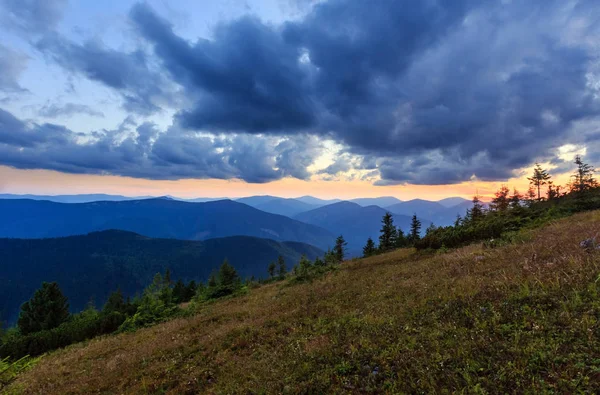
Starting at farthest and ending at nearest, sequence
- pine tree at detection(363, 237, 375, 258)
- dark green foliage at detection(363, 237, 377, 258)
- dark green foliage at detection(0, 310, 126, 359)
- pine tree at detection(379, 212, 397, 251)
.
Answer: pine tree at detection(379, 212, 397, 251), pine tree at detection(363, 237, 375, 258), dark green foliage at detection(363, 237, 377, 258), dark green foliage at detection(0, 310, 126, 359)

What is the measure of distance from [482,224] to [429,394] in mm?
21307

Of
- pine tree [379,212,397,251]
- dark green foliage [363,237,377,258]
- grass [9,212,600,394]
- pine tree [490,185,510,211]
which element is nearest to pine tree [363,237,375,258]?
dark green foliage [363,237,377,258]

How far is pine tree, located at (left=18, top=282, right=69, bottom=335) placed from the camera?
40.5 metres

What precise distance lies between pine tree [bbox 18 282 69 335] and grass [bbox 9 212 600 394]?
3943 centimetres

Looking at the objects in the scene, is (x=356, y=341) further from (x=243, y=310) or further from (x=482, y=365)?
(x=243, y=310)

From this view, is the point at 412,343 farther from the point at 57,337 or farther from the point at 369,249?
the point at 369,249

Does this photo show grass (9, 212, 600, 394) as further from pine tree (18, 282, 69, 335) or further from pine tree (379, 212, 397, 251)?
pine tree (379, 212, 397, 251)

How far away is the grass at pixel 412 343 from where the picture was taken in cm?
495

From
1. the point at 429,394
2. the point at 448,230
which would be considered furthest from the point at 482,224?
the point at 429,394

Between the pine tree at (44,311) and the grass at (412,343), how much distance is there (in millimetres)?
39430

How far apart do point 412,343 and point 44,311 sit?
58392 mm

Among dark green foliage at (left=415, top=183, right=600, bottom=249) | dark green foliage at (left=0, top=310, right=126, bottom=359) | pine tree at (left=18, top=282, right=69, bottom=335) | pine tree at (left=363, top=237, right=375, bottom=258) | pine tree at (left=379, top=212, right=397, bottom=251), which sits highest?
dark green foliage at (left=415, top=183, right=600, bottom=249)

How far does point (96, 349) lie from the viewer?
50.2 feet

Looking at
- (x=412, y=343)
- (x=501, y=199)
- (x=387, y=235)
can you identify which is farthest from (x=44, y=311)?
(x=501, y=199)
